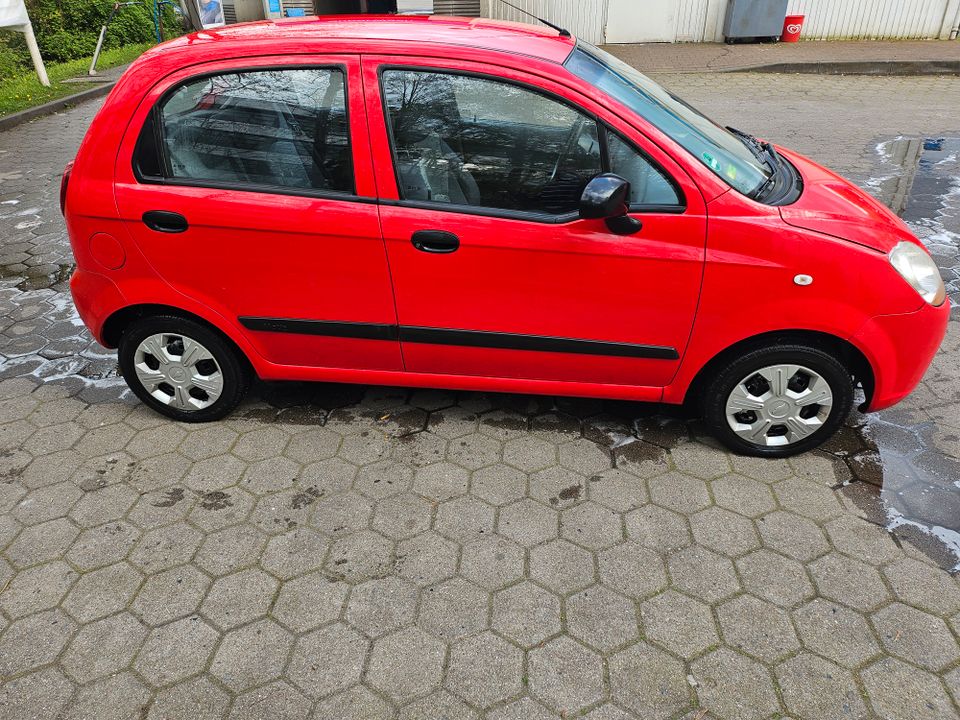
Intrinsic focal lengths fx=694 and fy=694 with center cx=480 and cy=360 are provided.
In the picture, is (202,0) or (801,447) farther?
(202,0)

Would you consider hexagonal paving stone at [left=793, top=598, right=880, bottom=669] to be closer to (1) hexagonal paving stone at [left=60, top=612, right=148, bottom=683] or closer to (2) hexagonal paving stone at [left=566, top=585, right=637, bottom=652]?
(2) hexagonal paving stone at [left=566, top=585, right=637, bottom=652]

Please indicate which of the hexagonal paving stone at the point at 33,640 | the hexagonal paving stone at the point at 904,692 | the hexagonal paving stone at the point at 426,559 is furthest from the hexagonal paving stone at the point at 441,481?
the hexagonal paving stone at the point at 904,692

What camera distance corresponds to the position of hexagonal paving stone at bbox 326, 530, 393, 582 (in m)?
2.65

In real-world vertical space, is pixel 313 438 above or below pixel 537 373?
below

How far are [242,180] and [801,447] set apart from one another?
2.75 m

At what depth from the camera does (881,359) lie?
2.91 m

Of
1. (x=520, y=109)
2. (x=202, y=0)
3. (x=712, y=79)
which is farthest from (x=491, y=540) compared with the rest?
(x=202, y=0)

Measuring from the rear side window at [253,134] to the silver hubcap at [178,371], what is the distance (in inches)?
31.3

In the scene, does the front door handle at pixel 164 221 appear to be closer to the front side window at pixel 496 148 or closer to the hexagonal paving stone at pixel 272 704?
the front side window at pixel 496 148

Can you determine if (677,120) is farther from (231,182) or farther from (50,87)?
(50,87)

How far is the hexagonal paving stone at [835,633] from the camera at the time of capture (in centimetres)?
232

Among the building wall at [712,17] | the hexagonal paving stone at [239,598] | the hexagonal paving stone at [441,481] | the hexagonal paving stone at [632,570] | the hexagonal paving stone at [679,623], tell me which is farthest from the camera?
the building wall at [712,17]

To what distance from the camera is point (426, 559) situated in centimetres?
271

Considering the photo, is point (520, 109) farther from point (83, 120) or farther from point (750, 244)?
point (83, 120)
